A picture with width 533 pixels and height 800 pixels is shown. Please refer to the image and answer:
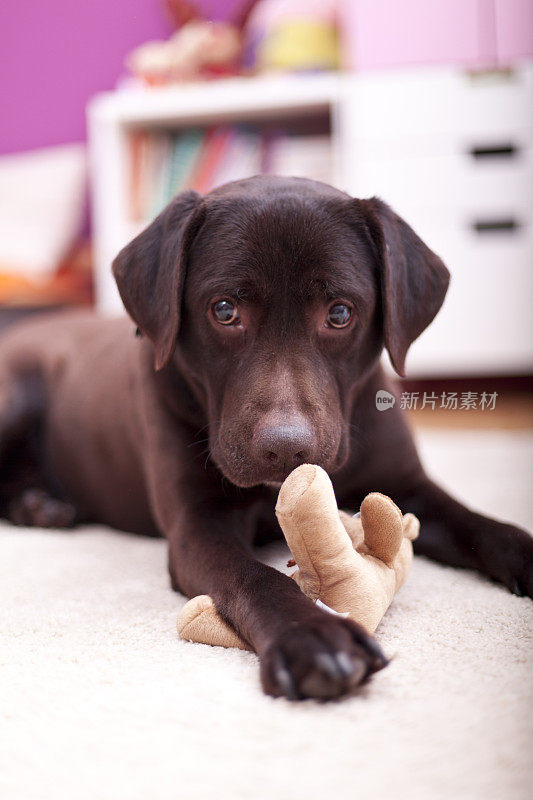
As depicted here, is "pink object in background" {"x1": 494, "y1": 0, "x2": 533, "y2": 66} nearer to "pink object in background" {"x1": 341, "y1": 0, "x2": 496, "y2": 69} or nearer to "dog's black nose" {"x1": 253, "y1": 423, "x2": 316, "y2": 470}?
"pink object in background" {"x1": 341, "y1": 0, "x2": 496, "y2": 69}

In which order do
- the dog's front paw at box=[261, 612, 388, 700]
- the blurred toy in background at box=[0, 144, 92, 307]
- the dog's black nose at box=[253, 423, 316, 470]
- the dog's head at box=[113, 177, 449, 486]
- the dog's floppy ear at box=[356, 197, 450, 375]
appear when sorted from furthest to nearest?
the blurred toy in background at box=[0, 144, 92, 307]
the dog's floppy ear at box=[356, 197, 450, 375]
the dog's head at box=[113, 177, 449, 486]
the dog's black nose at box=[253, 423, 316, 470]
the dog's front paw at box=[261, 612, 388, 700]

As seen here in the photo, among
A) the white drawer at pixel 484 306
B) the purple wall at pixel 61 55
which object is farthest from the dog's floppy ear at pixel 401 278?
the purple wall at pixel 61 55

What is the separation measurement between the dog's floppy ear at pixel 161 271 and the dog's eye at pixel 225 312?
0.08 metres

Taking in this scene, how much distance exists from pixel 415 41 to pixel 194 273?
2.92 m

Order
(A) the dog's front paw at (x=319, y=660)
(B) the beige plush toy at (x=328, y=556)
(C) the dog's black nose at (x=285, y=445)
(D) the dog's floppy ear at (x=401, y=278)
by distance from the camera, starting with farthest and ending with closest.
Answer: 1. (D) the dog's floppy ear at (x=401, y=278)
2. (C) the dog's black nose at (x=285, y=445)
3. (B) the beige plush toy at (x=328, y=556)
4. (A) the dog's front paw at (x=319, y=660)

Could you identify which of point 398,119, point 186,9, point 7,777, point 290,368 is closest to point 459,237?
point 398,119

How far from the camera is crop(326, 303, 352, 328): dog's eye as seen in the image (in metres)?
1.39

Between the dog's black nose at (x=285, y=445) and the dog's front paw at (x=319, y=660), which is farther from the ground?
the dog's black nose at (x=285, y=445)

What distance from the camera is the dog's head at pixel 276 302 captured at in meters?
1.30

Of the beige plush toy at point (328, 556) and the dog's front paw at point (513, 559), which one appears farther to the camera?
the dog's front paw at point (513, 559)

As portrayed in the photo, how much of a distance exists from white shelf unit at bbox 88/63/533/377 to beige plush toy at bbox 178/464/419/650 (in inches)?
108

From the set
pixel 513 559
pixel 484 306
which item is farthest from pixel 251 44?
pixel 513 559

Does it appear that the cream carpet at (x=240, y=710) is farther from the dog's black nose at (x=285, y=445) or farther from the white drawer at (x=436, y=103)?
the white drawer at (x=436, y=103)

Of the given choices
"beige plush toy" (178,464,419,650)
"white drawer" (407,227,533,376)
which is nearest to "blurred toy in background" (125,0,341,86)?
"white drawer" (407,227,533,376)
